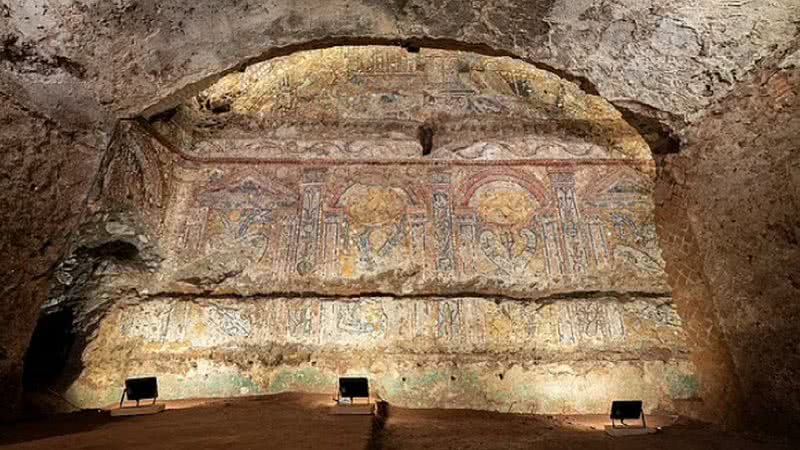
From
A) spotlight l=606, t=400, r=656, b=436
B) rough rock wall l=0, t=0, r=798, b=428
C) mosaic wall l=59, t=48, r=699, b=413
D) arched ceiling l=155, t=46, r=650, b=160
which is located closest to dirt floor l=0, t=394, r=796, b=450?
spotlight l=606, t=400, r=656, b=436

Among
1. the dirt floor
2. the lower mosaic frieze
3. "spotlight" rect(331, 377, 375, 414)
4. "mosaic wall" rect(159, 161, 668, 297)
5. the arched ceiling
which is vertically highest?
the arched ceiling

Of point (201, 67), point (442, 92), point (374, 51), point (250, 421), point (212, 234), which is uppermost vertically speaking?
point (374, 51)

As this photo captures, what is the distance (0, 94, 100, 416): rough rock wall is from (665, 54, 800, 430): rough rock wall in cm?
360

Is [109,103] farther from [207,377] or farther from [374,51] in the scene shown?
[374,51]

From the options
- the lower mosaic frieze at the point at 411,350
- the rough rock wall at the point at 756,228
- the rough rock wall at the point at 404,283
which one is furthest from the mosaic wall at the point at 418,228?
the rough rock wall at the point at 756,228

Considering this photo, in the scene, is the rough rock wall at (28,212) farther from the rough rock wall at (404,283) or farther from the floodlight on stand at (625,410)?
the floodlight on stand at (625,410)

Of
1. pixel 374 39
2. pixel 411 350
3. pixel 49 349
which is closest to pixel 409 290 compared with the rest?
pixel 411 350

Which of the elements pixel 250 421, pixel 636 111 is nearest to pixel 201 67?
pixel 250 421

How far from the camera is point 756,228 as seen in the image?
114 inches

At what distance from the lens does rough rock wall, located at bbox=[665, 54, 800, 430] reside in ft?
8.89

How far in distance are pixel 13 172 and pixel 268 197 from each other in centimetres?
242

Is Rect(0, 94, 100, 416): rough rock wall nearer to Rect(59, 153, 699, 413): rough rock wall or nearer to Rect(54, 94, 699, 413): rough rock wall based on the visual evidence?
Rect(54, 94, 699, 413): rough rock wall

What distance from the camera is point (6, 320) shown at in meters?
2.76

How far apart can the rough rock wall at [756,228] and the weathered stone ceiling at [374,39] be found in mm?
173
